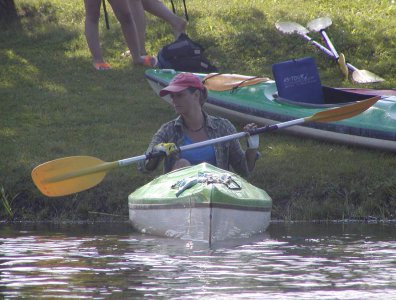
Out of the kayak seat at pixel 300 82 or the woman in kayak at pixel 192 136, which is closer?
the woman in kayak at pixel 192 136

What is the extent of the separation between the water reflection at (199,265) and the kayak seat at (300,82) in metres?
2.80

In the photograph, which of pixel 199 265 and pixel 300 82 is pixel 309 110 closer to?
pixel 300 82

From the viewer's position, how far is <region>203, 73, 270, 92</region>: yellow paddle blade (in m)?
12.4

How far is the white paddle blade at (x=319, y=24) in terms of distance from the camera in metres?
14.4

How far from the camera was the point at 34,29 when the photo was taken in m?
16.4

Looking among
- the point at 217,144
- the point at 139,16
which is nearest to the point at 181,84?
the point at 217,144

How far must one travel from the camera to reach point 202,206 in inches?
314

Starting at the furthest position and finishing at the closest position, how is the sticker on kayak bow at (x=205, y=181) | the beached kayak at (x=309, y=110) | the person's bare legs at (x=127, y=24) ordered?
the person's bare legs at (x=127, y=24), the beached kayak at (x=309, y=110), the sticker on kayak bow at (x=205, y=181)

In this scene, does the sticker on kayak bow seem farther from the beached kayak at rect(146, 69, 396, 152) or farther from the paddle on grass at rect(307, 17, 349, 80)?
the paddle on grass at rect(307, 17, 349, 80)

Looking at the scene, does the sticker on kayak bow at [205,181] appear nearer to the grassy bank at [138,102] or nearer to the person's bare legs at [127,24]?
the grassy bank at [138,102]

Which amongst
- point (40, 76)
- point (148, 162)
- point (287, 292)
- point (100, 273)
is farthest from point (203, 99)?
point (40, 76)

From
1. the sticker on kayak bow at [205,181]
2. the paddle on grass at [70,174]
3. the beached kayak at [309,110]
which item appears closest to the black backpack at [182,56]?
the beached kayak at [309,110]

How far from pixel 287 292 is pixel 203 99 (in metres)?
2.85

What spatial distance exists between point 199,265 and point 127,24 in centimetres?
580
